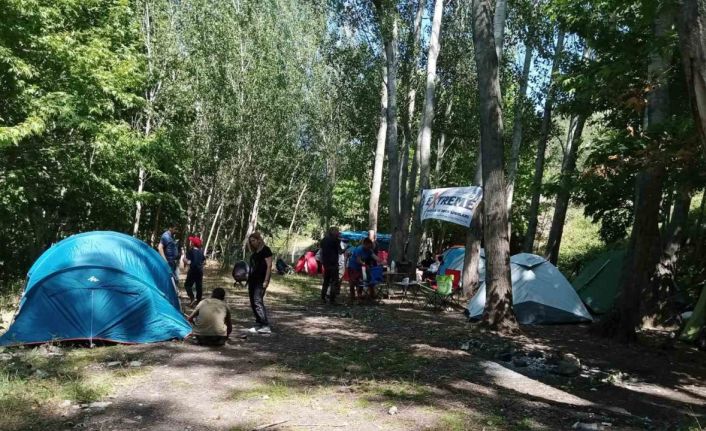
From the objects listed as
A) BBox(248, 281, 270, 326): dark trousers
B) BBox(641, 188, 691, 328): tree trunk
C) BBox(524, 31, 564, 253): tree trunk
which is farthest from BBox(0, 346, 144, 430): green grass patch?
BBox(524, 31, 564, 253): tree trunk

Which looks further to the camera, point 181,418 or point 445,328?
point 445,328

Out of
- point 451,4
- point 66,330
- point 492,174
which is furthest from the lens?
point 451,4

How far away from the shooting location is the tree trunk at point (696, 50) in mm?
3365

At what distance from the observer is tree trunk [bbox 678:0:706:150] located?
337 centimetres

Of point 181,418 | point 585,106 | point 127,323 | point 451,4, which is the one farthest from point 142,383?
point 451,4

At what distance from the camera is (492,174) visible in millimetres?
9758

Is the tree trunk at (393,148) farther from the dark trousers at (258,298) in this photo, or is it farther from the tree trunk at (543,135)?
the dark trousers at (258,298)

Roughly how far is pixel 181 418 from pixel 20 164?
10.8 m

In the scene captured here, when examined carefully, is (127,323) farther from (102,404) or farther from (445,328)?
(445,328)

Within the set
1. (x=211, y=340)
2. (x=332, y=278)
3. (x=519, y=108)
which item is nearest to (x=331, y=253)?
(x=332, y=278)

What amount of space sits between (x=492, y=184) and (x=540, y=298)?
330cm

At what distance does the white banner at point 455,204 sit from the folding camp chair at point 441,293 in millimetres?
1414

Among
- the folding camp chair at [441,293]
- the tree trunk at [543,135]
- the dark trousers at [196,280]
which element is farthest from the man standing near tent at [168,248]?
the tree trunk at [543,135]

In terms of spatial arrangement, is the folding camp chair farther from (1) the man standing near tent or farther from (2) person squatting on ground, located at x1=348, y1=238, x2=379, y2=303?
(1) the man standing near tent
